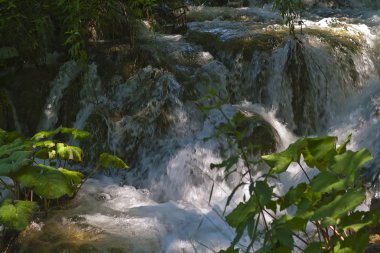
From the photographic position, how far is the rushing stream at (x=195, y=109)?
423cm

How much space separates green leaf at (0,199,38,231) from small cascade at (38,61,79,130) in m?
2.89

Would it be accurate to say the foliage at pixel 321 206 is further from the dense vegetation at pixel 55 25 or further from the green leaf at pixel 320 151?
the dense vegetation at pixel 55 25

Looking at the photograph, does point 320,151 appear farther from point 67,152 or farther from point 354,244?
point 67,152

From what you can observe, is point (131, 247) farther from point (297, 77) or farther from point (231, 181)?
point (297, 77)

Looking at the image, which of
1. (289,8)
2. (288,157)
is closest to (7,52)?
(289,8)

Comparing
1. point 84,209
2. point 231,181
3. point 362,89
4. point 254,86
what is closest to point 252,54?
point 254,86

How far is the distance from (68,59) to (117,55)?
0.71m

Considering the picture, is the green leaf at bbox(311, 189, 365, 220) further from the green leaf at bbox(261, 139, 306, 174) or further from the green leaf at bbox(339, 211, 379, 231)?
the green leaf at bbox(261, 139, 306, 174)

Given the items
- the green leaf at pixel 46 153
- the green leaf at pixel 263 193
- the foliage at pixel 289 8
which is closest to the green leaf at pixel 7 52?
the green leaf at pixel 46 153

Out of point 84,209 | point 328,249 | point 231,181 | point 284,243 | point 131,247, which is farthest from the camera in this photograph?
point 231,181

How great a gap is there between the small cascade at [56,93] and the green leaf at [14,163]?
2.84 m

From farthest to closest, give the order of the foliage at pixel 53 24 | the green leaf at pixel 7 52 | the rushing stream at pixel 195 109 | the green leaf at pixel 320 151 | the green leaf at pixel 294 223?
the green leaf at pixel 7 52 < the foliage at pixel 53 24 < the rushing stream at pixel 195 109 < the green leaf at pixel 320 151 < the green leaf at pixel 294 223

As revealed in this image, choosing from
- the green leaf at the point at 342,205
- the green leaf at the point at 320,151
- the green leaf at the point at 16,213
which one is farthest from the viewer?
the green leaf at the point at 16,213

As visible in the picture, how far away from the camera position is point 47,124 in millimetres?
5762
